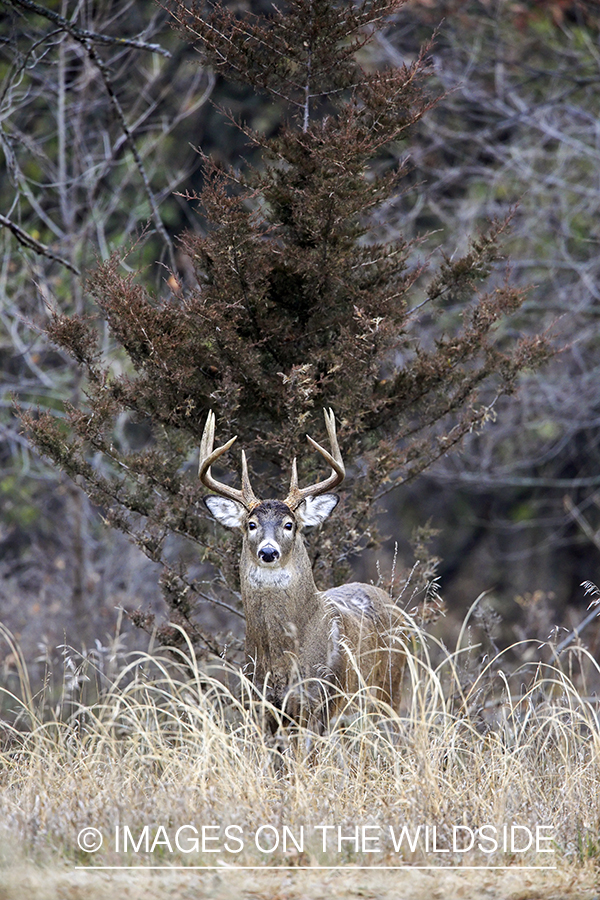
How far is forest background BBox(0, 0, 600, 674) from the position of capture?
1183 cm

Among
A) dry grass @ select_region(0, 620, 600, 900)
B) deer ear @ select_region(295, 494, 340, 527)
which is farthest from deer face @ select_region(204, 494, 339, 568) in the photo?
dry grass @ select_region(0, 620, 600, 900)

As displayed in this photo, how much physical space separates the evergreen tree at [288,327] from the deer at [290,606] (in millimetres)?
543

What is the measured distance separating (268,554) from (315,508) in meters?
0.57

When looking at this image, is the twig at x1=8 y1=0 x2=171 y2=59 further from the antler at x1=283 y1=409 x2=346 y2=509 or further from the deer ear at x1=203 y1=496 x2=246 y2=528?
the deer ear at x1=203 y1=496 x2=246 y2=528

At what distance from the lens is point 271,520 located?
20.7 ft

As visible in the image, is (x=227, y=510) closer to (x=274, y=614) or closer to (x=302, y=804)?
(x=274, y=614)

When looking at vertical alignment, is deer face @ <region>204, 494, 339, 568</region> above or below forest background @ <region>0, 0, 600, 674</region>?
below

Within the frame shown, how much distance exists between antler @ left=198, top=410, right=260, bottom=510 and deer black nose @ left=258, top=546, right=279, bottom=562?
1.44 feet

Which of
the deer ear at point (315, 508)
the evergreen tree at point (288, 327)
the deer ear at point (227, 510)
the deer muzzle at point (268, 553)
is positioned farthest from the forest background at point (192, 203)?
the deer muzzle at point (268, 553)

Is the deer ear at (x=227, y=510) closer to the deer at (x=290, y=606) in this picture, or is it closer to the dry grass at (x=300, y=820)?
the deer at (x=290, y=606)

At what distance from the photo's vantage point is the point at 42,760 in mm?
5770

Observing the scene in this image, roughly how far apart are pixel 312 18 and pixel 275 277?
1.65m

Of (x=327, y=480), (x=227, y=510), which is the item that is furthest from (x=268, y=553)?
(x=327, y=480)

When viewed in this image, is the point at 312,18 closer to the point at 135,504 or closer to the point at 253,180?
the point at 253,180
